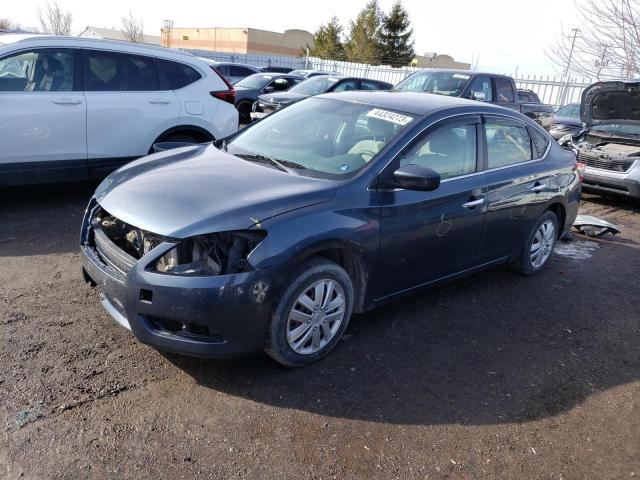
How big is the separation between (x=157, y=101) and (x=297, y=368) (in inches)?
174

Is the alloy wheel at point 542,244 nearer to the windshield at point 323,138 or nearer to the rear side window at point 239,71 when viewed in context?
the windshield at point 323,138

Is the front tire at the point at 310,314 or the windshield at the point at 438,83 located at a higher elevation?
the windshield at the point at 438,83

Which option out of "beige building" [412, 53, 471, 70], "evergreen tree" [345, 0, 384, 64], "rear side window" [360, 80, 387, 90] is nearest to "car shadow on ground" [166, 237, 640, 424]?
"rear side window" [360, 80, 387, 90]

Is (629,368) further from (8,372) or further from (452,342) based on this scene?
(8,372)

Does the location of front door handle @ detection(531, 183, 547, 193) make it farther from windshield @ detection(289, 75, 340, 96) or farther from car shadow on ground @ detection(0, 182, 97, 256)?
windshield @ detection(289, 75, 340, 96)

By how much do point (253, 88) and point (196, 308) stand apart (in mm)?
13953

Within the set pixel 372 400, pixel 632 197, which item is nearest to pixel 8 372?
pixel 372 400

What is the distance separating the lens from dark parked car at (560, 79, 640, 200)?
8492 mm

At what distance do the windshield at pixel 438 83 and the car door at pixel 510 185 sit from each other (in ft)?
21.2

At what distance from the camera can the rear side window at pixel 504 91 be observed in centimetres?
1209

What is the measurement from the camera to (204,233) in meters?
2.99

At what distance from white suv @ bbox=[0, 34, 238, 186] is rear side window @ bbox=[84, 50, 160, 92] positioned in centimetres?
1

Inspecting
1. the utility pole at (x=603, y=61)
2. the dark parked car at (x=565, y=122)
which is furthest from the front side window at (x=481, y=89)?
the dark parked car at (x=565, y=122)

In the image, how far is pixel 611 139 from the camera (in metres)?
9.20
